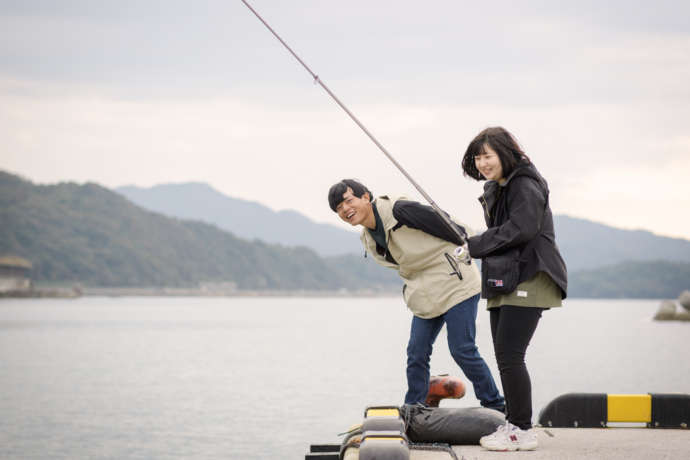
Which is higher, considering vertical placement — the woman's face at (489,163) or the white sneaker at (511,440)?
the woman's face at (489,163)

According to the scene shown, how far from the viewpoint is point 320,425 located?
16875 millimetres

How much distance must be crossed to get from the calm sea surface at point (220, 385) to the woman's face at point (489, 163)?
32.4ft

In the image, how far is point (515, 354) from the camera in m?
4.61

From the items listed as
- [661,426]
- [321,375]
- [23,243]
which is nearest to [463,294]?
[661,426]

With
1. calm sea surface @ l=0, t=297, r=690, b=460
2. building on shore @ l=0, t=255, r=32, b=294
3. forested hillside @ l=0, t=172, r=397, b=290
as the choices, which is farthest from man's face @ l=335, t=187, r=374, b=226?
forested hillside @ l=0, t=172, r=397, b=290

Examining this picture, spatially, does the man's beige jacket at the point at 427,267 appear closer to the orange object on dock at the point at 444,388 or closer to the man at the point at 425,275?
the man at the point at 425,275

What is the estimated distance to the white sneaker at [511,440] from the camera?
4.55 metres

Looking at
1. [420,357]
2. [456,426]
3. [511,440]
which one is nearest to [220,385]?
[420,357]

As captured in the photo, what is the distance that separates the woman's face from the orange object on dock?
1679mm

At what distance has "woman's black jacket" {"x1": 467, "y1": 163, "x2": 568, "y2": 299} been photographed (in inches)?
176

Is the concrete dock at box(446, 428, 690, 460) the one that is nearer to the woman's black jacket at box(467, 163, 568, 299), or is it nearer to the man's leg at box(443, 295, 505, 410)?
the man's leg at box(443, 295, 505, 410)

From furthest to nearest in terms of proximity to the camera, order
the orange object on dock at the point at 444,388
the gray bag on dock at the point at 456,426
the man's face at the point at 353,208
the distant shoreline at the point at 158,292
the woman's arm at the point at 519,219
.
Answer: the distant shoreline at the point at 158,292 < the orange object on dock at the point at 444,388 < the man's face at the point at 353,208 < the gray bag on dock at the point at 456,426 < the woman's arm at the point at 519,219

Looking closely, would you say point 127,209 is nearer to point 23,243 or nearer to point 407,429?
point 23,243

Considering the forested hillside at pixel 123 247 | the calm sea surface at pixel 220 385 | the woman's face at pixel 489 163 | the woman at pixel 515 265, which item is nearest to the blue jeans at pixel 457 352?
the woman at pixel 515 265
